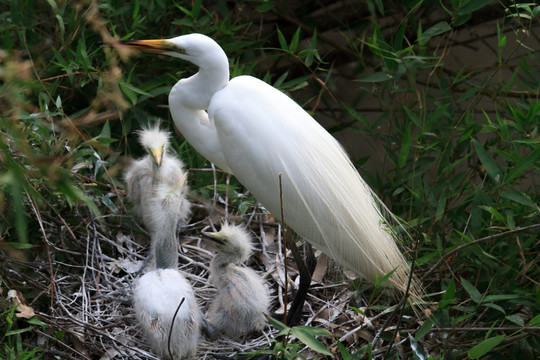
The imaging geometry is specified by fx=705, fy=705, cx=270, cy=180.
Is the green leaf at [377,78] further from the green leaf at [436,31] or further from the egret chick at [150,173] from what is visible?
the egret chick at [150,173]

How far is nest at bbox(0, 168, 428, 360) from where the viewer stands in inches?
71.2

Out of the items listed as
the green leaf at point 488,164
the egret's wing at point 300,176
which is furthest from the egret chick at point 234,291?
the green leaf at point 488,164

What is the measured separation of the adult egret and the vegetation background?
5.5 inches

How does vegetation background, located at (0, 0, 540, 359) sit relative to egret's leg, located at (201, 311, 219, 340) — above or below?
above

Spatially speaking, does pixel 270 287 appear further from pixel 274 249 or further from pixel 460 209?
pixel 460 209

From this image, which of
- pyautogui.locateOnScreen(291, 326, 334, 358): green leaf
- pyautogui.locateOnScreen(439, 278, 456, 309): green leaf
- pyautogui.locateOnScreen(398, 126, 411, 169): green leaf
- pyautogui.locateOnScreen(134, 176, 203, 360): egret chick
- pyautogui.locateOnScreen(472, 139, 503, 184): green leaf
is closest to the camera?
pyautogui.locateOnScreen(291, 326, 334, 358): green leaf

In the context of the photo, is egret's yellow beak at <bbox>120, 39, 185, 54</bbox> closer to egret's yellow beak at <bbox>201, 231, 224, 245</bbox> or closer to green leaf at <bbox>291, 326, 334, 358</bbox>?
egret's yellow beak at <bbox>201, 231, 224, 245</bbox>

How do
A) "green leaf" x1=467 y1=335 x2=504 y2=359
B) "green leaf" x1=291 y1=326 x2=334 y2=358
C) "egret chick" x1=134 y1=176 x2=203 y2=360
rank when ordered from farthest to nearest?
Answer: "egret chick" x1=134 y1=176 x2=203 y2=360 < "green leaf" x1=467 y1=335 x2=504 y2=359 < "green leaf" x1=291 y1=326 x2=334 y2=358

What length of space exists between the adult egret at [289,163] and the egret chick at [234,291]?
0.17 m

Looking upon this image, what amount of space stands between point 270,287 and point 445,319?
24.5 inches

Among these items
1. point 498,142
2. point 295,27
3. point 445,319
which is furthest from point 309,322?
point 295,27

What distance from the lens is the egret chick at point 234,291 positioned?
1895 mm

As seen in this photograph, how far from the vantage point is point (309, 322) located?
194cm

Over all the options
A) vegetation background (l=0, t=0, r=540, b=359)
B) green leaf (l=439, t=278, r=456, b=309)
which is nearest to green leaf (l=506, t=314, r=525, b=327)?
vegetation background (l=0, t=0, r=540, b=359)
